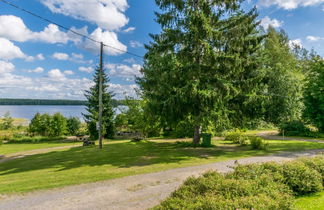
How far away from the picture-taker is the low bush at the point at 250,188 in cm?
328

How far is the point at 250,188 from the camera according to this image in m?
3.80

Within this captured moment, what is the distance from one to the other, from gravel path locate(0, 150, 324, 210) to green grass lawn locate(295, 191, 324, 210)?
3259mm

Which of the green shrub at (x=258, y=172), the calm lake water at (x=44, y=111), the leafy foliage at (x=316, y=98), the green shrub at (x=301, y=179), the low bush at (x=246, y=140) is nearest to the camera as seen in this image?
the green shrub at (x=258, y=172)

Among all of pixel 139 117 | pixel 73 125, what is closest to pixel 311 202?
pixel 139 117

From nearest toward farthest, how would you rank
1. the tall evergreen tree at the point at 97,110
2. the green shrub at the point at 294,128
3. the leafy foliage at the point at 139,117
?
the leafy foliage at the point at 139,117 → the green shrub at the point at 294,128 → the tall evergreen tree at the point at 97,110

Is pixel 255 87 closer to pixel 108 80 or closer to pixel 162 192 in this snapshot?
pixel 162 192

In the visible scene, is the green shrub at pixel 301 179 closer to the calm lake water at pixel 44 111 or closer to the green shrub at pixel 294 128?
the green shrub at pixel 294 128

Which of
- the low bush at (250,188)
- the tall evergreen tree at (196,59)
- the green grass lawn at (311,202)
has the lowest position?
the green grass lawn at (311,202)

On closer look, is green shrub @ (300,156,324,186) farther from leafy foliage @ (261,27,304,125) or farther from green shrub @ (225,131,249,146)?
leafy foliage @ (261,27,304,125)

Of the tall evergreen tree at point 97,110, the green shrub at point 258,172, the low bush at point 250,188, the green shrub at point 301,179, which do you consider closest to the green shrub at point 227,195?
the low bush at point 250,188

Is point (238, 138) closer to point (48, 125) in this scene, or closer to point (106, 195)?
point (106, 195)

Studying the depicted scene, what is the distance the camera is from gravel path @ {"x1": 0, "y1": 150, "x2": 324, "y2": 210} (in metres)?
4.97

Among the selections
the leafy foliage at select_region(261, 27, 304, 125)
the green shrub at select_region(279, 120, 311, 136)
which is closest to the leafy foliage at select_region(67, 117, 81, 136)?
the leafy foliage at select_region(261, 27, 304, 125)

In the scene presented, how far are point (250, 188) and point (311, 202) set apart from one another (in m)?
2.27
